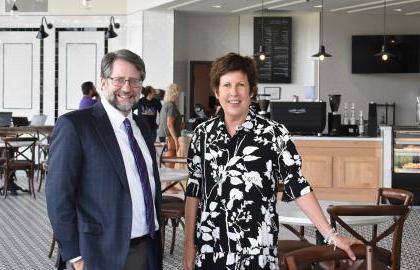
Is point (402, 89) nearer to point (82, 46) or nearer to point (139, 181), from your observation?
point (82, 46)

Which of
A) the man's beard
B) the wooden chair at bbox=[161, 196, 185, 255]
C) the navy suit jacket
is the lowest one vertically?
the wooden chair at bbox=[161, 196, 185, 255]

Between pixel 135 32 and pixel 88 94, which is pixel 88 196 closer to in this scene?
pixel 88 94

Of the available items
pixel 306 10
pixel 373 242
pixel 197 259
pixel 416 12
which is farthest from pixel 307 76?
pixel 197 259

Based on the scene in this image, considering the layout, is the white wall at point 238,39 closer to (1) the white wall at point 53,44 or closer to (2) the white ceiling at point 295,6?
(2) the white ceiling at point 295,6

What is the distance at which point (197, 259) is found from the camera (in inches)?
104

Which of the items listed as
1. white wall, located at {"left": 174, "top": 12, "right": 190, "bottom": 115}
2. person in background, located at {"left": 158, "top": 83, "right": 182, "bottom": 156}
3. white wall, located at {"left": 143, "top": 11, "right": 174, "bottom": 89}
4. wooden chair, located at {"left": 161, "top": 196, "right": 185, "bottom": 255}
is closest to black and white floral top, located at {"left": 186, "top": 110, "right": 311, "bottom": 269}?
wooden chair, located at {"left": 161, "top": 196, "right": 185, "bottom": 255}

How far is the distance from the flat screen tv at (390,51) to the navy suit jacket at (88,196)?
1213cm

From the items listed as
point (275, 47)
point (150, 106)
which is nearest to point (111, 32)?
point (150, 106)

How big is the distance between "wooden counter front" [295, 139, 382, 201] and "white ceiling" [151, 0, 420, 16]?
4.03m

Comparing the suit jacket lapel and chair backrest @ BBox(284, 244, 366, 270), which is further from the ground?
the suit jacket lapel

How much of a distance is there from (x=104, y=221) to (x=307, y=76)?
12.4 m

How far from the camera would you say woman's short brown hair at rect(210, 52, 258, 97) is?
8.39 ft

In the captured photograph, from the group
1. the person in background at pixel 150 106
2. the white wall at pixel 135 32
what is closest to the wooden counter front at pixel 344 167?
the person in background at pixel 150 106

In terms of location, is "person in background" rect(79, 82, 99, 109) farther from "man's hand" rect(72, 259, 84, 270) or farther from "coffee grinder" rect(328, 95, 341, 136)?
"man's hand" rect(72, 259, 84, 270)
